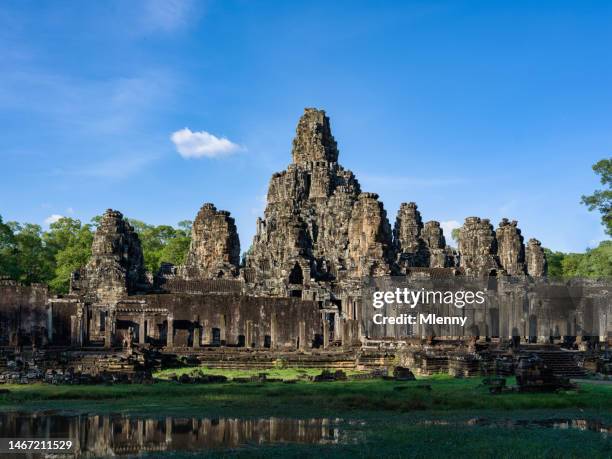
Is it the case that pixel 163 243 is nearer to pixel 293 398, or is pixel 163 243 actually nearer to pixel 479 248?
pixel 479 248

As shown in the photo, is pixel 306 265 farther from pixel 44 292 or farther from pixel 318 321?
pixel 44 292

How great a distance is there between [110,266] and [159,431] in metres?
33.5

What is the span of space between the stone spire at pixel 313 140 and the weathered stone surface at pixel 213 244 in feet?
57.5

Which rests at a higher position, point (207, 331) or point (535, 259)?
point (535, 259)

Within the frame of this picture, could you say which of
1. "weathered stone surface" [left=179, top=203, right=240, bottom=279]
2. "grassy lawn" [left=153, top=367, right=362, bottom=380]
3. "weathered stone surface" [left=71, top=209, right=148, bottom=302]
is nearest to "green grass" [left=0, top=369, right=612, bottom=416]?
"grassy lawn" [left=153, top=367, right=362, bottom=380]

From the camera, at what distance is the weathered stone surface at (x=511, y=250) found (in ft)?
196

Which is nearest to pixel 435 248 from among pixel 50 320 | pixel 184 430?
pixel 50 320

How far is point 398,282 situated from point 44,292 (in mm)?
21848

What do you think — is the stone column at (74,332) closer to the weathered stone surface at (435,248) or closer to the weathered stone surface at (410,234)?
the weathered stone surface at (410,234)

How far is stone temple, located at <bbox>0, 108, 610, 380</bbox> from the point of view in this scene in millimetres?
44781

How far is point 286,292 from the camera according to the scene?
56500 mm

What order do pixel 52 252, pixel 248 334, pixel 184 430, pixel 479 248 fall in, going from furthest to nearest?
pixel 52 252
pixel 479 248
pixel 248 334
pixel 184 430

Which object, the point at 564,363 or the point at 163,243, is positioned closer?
the point at 564,363

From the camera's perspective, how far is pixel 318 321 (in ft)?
153
